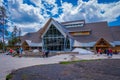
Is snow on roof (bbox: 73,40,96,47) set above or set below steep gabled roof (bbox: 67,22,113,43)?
below

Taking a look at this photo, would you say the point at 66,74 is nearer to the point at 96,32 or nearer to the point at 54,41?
the point at 54,41

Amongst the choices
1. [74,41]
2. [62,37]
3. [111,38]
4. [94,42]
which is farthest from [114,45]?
[62,37]

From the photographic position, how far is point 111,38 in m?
36.1

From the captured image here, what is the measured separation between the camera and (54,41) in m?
37.4

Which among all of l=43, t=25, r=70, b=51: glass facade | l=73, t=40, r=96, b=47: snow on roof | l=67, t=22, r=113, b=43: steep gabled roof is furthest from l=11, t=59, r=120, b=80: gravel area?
l=67, t=22, r=113, b=43: steep gabled roof

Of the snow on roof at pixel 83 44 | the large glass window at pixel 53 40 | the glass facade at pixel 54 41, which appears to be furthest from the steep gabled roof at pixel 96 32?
the large glass window at pixel 53 40

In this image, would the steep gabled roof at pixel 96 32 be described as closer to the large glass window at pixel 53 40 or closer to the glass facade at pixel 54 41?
the glass facade at pixel 54 41

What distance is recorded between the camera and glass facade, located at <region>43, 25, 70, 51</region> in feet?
120

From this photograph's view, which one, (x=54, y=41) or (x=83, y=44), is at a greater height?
(x=54, y=41)

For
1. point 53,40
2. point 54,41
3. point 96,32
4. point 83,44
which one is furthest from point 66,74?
point 96,32

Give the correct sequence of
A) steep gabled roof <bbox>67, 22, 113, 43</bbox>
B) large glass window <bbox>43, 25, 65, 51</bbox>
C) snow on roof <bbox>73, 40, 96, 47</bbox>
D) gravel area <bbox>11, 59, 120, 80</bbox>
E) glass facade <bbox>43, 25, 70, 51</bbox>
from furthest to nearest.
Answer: steep gabled roof <bbox>67, 22, 113, 43</bbox> < large glass window <bbox>43, 25, 65, 51</bbox> < glass facade <bbox>43, 25, 70, 51</bbox> < snow on roof <bbox>73, 40, 96, 47</bbox> < gravel area <bbox>11, 59, 120, 80</bbox>

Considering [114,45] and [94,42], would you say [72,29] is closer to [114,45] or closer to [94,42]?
[94,42]

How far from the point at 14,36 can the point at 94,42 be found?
28.8m

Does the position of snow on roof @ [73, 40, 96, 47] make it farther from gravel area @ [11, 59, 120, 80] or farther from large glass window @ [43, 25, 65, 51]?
gravel area @ [11, 59, 120, 80]
